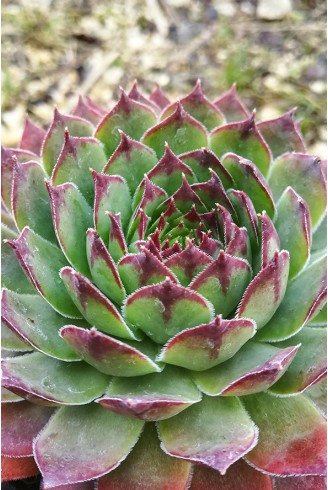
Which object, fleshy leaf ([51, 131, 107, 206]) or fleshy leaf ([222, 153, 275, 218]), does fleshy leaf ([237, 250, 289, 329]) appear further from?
fleshy leaf ([51, 131, 107, 206])

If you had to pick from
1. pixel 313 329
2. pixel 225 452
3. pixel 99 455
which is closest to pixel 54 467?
pixel 99 455

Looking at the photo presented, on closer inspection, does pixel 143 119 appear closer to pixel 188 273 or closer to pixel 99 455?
pixel 188 273

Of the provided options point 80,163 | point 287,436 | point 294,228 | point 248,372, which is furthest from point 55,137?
point 287,436

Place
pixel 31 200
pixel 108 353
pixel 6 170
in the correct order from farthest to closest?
pixel 6 170
pixel 31 200
pixel 108 353

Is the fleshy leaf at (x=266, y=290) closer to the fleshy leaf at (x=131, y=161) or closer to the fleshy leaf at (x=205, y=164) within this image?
the fleshy leaf at (x=205, y=164)

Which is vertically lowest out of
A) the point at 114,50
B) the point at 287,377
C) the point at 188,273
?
the point at 114,50

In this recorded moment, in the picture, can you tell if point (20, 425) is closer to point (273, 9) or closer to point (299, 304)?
point (299, 304)
